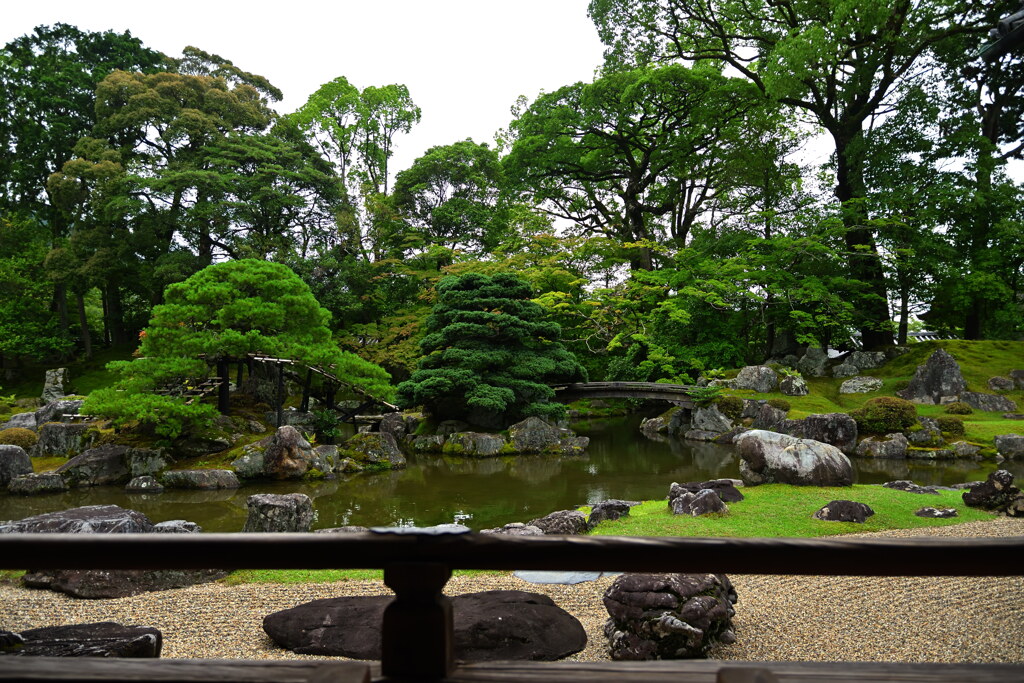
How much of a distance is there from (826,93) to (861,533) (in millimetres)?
16662

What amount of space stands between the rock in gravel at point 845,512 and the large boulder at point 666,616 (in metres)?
3.62

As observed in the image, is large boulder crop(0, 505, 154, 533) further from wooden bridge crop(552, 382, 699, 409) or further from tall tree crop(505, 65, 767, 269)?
tall tree crop(505, 65, 767, 269)

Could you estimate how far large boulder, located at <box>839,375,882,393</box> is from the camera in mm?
15555

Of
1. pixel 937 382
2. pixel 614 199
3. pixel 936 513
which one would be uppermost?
pixel 614 199

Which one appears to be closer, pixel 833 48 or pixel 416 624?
pixel 416 624

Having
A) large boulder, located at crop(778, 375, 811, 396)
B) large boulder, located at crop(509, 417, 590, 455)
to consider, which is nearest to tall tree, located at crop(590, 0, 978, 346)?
large boulder, located at crop(778, 375, 811, 396)

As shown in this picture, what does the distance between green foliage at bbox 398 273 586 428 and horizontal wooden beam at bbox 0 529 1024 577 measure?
12272mm

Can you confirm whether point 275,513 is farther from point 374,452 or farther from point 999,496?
point 999,496

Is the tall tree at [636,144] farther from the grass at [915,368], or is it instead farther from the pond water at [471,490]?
the pond water at [471,490]

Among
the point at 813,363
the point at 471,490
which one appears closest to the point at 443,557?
the point at 471,490

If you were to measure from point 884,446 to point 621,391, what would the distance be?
252 inches

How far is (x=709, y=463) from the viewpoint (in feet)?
38.5

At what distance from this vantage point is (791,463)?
8.01 metres

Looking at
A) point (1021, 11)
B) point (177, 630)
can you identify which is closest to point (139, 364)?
point (177, 630)
